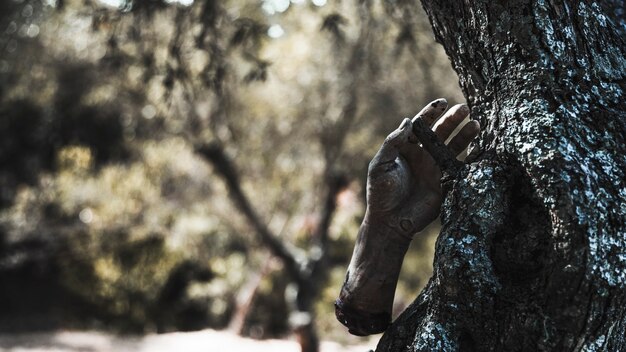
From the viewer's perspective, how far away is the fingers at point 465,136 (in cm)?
245

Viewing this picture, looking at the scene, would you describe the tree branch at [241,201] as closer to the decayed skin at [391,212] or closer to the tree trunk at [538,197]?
the decayed skin at [391,212]

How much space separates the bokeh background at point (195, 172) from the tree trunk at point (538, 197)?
18.3 ft

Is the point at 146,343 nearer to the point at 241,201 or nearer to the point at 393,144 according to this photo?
the point at 241,201

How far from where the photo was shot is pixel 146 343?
11.9 metres

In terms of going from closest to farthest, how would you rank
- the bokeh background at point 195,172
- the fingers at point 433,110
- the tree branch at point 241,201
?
the fingers at point 433,110, the bokeh background at point 195,172, the tree branch at point 241,201

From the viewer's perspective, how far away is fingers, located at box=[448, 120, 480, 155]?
96.5 inches

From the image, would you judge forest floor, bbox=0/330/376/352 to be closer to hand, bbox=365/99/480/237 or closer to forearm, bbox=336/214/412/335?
forearm, bbox=336/214/412/335

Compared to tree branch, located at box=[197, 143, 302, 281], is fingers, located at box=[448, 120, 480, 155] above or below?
below

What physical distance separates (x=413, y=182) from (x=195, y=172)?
32.4 feet

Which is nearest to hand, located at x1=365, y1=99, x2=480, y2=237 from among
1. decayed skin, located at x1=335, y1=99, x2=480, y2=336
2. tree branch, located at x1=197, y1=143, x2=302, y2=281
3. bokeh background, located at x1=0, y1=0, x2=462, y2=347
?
decayed skin, located at x1=335, y1=99, x2=480, y2=336

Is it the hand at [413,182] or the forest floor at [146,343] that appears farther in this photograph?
the forest floor at [146,343]

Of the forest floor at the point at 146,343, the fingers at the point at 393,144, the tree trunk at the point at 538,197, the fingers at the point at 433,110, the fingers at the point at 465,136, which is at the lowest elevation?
the tree trunk at the point at 538,197

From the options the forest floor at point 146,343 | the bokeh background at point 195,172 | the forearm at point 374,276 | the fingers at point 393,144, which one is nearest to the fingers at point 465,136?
the fingers at point 393,144

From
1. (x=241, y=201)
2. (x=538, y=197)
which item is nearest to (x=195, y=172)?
(x=241, y=201)
